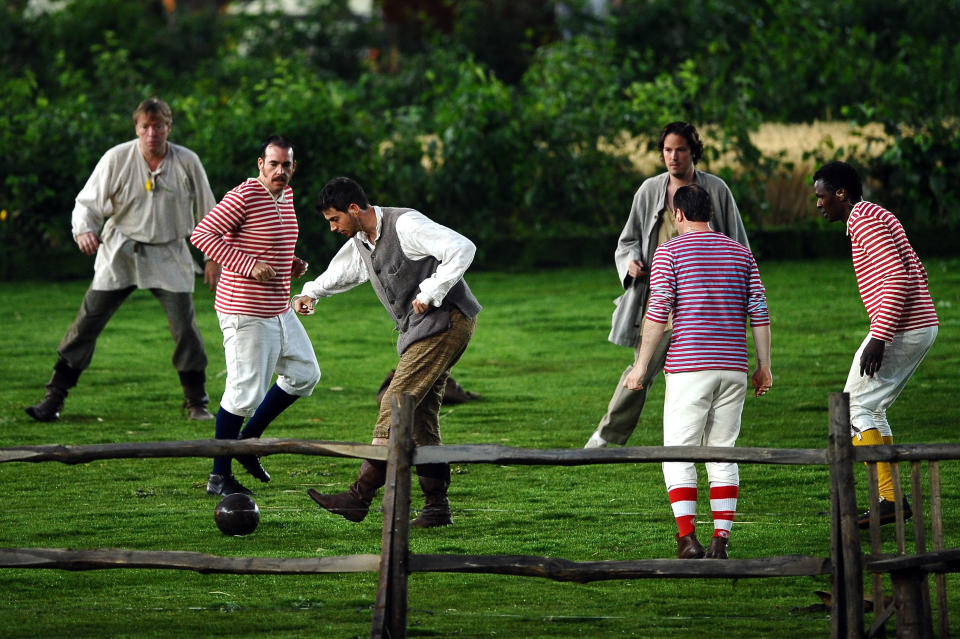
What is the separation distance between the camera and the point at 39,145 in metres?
18.0

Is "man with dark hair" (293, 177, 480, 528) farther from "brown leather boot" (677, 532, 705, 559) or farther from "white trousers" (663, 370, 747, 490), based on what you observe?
"brown leather boot" (677, 532, 705, 559)

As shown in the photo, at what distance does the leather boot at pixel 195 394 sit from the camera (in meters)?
10.1

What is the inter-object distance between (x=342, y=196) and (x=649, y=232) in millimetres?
1770

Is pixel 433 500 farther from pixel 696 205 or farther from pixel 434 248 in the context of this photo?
pixel 696 205

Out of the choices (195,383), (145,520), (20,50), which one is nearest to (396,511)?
(145,520)

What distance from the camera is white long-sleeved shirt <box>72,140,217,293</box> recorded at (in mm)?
9742

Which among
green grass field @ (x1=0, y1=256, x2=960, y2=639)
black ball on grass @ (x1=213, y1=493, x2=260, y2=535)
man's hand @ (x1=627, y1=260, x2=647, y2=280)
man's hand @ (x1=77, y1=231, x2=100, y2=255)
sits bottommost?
green grass field @ (x1=0, y1=256, x2=960, y2=639)

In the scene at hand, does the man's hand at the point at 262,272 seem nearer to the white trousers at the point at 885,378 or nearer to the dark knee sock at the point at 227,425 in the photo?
the dark knee sock at the point at 227,425

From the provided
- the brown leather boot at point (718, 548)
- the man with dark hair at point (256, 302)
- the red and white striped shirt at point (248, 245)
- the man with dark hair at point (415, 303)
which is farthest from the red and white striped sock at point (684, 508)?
the red and white striped shirt at point (248, 245)

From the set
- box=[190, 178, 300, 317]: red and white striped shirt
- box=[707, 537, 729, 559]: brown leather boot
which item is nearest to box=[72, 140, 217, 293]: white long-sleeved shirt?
box=[190, 178, 300, 317]: red and white striped shirt

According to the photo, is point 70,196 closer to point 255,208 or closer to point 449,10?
point 255,208

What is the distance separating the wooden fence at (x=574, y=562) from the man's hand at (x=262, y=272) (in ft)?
6.51

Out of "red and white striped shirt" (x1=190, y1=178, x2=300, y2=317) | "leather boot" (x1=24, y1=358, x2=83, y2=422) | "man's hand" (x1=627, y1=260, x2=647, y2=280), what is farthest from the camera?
"leather boot" (x1=24, y1=358, x2=83, y2=422)

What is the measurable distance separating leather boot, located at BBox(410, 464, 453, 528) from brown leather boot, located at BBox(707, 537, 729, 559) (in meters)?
1.43
